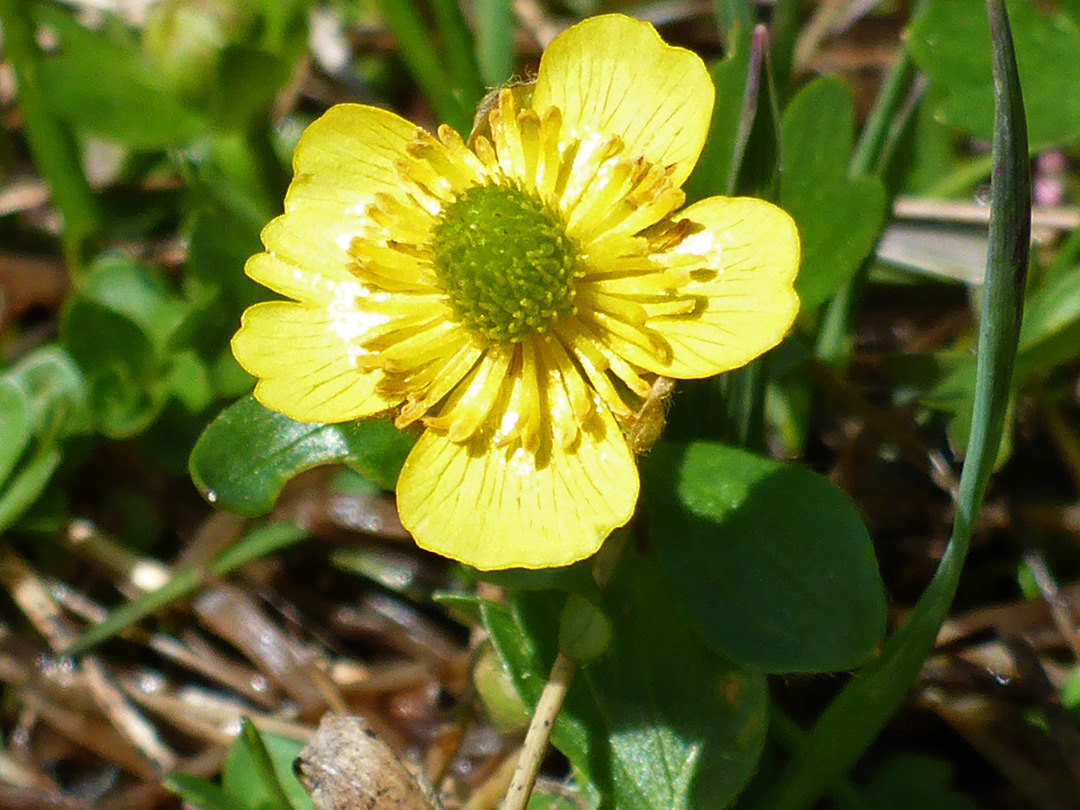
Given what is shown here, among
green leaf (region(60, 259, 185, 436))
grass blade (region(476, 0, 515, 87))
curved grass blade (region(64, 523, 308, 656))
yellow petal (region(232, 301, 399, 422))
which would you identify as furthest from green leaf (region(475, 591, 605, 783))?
grass blade (region(476, 0, 515, 87))

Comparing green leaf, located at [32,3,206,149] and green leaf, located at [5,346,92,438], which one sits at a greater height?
green leaf, located at [32,3,206,149]

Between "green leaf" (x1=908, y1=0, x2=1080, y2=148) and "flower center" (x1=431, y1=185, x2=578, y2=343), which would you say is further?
"green leaf" (x1=908, y1=0, x2=1080, y2=148)

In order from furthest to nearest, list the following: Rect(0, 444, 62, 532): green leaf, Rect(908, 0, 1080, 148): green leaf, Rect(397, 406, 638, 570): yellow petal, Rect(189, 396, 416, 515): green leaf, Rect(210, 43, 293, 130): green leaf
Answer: Rect(210, 43, 293, 130): green leaf < Rect(0, 444, 62, 532): green leaf < Rect(908, 0, 1080, 148): green leaf < Rect(189, 396, 416, 515): green leaf < Rect(397, 406, 638, 570): yellow petal

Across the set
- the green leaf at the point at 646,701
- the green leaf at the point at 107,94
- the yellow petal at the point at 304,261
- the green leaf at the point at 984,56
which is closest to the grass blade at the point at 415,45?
the green leaf at the point at 107,94

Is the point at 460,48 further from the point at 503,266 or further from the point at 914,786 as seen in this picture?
the point at 914,786

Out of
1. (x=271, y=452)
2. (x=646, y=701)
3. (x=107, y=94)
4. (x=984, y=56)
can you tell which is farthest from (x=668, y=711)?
(x=107, y=94)

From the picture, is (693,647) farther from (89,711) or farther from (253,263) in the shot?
(89,711)

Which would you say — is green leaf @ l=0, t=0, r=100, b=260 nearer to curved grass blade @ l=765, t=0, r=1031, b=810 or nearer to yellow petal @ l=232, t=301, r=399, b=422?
yellow petal @ l=232, t=301, r=399, b=422
